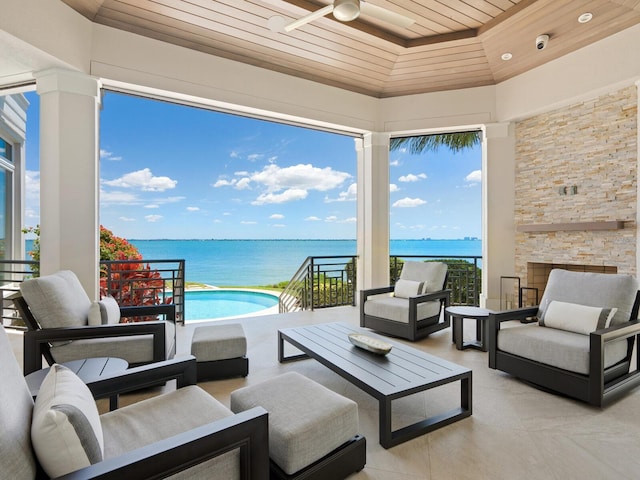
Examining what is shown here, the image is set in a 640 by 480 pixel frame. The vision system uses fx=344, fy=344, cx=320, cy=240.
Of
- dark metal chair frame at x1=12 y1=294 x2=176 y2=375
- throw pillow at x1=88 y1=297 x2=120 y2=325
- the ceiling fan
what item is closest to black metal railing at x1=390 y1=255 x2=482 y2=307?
the ceiling fan

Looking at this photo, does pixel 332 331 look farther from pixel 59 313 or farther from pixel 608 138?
pixel 608 138

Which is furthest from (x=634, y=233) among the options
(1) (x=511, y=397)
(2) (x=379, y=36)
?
(2) (x=379, y=36)

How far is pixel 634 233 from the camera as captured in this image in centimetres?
396

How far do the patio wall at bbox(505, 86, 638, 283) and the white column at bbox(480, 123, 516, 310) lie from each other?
0.31 ft

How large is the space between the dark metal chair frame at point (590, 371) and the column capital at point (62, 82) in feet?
15.4

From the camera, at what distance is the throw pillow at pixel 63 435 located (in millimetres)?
931

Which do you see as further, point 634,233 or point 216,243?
point 216,243

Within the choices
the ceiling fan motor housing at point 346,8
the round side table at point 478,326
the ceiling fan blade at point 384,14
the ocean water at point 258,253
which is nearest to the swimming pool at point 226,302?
the ocean water at point 258,253

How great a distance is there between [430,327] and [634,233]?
2.57 metres

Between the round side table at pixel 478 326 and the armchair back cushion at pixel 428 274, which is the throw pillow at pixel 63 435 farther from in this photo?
the armchair back cushion at pixel 428 274

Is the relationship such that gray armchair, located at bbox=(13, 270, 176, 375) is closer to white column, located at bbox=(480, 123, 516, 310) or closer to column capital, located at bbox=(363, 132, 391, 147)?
column capital, located at bbox=(363, 132, 391, 147)

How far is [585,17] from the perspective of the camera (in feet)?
12.5

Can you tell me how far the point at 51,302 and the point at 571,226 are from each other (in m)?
5.55

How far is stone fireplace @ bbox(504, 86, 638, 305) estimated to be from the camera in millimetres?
4059
